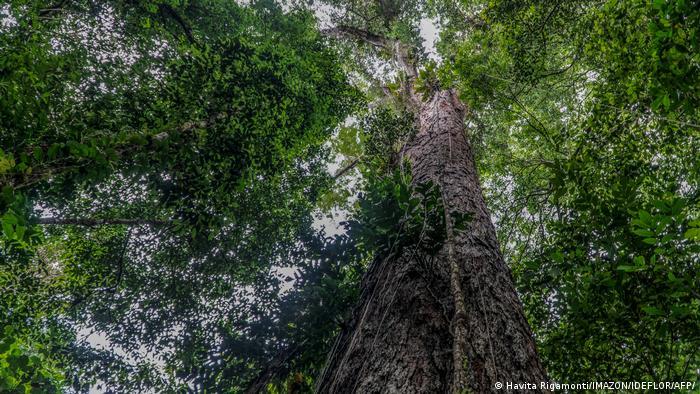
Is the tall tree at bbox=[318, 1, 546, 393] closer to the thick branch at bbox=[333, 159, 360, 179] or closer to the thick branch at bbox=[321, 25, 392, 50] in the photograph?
the thick branch at bbox=[333, 159, 360, 179]

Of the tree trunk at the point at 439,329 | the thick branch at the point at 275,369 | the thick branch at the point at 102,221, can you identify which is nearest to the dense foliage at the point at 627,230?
the tree trunk at the point at 439,329

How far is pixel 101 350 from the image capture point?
5.27 metres

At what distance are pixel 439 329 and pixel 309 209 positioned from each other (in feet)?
15.2

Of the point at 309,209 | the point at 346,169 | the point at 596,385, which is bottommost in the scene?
the point at 596,385

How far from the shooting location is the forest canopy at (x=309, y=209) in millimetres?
2137

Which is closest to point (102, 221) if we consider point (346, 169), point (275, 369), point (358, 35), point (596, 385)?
point (275, 369)

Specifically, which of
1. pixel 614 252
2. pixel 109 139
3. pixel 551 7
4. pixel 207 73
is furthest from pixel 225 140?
pixel 551 7

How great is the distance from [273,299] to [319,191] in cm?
247

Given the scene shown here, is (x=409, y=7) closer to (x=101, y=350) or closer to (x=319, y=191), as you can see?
(x=319, y=191)

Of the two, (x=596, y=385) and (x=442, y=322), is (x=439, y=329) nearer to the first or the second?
(x=442, y=322)

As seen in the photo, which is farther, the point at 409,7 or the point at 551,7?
the point at 409,7

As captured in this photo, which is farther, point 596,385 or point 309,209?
point 309,209

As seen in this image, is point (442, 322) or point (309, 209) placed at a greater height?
point (309, 209)

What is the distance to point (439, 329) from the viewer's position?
1.91 m
